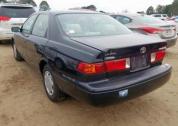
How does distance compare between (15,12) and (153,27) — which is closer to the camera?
(153,27)

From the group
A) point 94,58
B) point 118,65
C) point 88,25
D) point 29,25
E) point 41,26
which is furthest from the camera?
point 29,25

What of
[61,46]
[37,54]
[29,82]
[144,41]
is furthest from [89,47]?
[29,82]

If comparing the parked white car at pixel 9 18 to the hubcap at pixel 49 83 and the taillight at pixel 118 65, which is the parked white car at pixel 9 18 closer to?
the hubcap at pixel 49 83

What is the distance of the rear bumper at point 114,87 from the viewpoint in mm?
2947

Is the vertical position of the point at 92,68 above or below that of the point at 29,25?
below

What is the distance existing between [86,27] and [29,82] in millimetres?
1883

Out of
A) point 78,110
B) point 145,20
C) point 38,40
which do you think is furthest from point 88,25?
point 145,20

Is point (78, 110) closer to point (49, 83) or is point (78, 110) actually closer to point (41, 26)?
point (49, 83)

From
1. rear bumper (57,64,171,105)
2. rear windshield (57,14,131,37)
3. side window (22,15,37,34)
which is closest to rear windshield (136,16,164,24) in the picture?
rear windshield (57,14,131,37)

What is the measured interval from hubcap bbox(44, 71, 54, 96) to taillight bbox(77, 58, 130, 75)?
1.08 meters

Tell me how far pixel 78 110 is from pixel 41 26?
1.70m

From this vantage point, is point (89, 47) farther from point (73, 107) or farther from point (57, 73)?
point (73, 107)

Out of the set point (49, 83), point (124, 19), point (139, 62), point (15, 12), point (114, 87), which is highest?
point (15, 12)

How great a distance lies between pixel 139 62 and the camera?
3.36 metres
